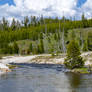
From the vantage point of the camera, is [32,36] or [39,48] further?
[32,36]

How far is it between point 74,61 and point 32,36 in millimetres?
132501

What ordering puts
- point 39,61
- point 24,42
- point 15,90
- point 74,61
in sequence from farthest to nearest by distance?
1. point 24,42
2. point 39,61
3. point 74,61
4. point 15,90

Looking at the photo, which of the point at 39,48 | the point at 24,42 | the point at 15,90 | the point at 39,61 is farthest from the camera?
the point at 24,42

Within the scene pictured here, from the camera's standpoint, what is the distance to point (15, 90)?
33906 millimetres

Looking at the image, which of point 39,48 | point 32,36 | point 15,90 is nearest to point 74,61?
point 15,90

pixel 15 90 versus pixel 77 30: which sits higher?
pixel 77 30

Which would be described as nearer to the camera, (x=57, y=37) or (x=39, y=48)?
(x=39, y=48)

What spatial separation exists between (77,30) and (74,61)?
14356 cm

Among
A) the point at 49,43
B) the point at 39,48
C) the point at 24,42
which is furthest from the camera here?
the point at 24,42

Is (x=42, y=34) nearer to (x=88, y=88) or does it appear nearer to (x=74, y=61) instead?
(x=74, y=61)

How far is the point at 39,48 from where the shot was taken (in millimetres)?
Result: 145375

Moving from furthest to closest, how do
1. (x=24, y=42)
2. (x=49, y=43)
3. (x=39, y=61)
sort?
(x=24, y=42) < (x=49, y=43) < (x=39, y=61)

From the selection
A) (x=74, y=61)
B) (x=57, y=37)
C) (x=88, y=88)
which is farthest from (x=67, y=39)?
(x=88, y=88)

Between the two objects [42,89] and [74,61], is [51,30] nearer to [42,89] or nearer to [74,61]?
[74,61]
